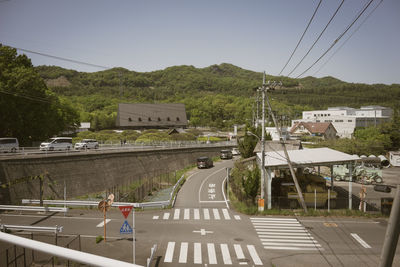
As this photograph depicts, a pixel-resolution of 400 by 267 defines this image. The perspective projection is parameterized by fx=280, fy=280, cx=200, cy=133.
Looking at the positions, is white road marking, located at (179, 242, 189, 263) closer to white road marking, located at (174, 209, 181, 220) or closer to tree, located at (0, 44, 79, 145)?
white road marking, located at (174, 209, 181, 220)

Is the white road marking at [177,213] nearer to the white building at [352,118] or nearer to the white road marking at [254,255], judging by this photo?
the white road marking at [254,255]

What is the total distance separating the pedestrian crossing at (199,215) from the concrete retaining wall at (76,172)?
1161 cm

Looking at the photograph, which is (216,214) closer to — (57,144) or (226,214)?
(226,214)

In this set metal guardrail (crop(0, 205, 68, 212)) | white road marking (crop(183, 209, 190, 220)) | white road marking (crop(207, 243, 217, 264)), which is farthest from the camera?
metal guardrail (crop(0, 205, 68, 212))

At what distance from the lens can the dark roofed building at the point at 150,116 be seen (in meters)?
85.2

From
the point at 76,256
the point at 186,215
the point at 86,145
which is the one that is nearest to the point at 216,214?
the point at 186,215

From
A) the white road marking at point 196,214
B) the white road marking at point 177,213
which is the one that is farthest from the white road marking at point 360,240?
the white road marking at point 177,213

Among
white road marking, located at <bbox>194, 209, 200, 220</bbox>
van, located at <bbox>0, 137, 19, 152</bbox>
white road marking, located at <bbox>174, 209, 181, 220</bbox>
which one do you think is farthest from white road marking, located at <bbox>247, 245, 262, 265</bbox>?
van, located at <bbox>0, 137, 19, 152</bbox>

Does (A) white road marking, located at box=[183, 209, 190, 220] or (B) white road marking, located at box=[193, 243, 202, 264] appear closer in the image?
(B) white road marking, located at box=[193, 243, 202, 264]

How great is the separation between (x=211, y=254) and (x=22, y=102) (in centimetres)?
3503

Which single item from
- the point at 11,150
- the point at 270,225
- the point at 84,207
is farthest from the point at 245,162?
the point at 11,150

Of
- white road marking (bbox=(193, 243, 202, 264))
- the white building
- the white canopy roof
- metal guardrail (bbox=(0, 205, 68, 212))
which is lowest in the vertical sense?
white road marking (bbox=(193, 243, 202, 264))

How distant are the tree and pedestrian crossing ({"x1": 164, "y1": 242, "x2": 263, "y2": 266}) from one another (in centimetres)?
3158

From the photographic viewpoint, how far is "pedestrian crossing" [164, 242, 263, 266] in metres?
14.6
